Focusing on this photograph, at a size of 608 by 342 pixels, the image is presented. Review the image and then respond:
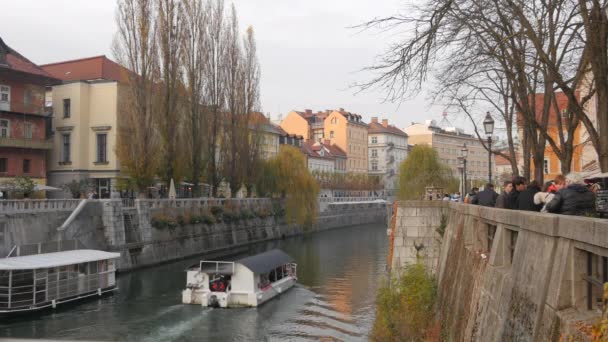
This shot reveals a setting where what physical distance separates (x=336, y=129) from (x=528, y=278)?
318 feet

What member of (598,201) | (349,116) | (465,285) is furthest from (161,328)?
(349,116)

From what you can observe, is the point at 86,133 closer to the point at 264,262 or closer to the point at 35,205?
the point at 35,205

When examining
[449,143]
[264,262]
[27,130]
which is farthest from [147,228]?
[449,143]

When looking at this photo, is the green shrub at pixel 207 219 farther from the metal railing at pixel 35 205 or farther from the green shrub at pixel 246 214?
the metal railing at pixel 35 205

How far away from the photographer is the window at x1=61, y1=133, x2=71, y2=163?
151ft

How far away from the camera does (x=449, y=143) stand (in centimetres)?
12731

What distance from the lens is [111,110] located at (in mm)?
45188

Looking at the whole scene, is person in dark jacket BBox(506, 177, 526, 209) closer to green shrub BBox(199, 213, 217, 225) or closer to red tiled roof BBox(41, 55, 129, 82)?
green shrub BBox(199, 213, 217, 225)

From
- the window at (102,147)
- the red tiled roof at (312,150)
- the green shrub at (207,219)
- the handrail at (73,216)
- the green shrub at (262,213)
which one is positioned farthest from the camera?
the red tiled roof at (312,150)

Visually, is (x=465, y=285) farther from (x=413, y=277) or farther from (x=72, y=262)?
(x=72, y=262)

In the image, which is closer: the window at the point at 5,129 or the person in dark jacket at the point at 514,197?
the person in dark jacket at the point at 514,197

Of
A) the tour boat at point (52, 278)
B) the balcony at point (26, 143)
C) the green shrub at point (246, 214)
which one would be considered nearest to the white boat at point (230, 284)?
the tour boat at point (52, 278)

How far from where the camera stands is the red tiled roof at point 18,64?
38.6 m

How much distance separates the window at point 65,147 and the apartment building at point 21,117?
3.15 meters
